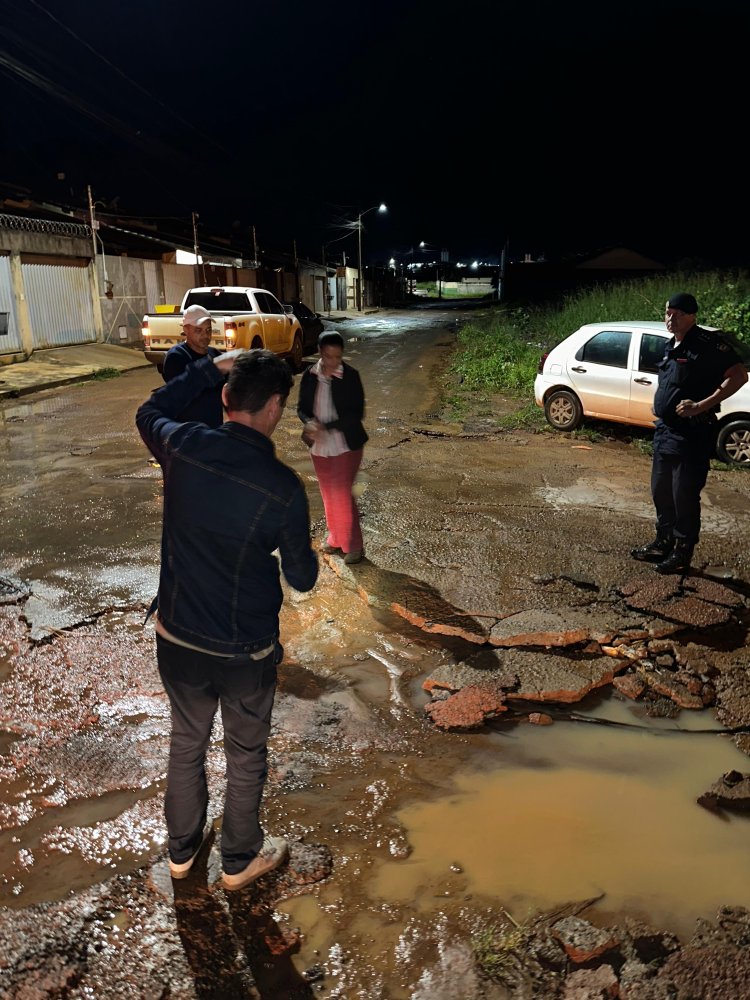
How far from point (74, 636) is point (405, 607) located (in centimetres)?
218

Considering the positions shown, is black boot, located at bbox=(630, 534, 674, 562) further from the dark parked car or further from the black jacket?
the dark parked car

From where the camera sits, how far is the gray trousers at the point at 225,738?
241 centimetres

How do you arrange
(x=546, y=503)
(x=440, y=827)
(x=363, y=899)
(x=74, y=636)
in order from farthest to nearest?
(x=546, y=503), (x=74, y=636), (x=440, y=827), (x=363, y=899)

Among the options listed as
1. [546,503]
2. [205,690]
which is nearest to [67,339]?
[546,503]

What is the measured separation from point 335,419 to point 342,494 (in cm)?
59

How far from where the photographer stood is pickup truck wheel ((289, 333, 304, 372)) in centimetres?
1747

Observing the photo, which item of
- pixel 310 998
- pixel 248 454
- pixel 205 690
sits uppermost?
pixel 248 454

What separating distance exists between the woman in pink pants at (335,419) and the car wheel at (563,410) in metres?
5.66

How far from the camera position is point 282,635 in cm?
454

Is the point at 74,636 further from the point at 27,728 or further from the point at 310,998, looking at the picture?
the point at 310,998

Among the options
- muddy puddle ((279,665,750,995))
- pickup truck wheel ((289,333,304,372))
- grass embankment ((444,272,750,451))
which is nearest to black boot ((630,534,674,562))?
muddy puddle ((279,665,750,995))

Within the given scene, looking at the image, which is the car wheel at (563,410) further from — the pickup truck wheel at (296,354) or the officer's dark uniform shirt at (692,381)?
the pickup truck wheel at (296,354)

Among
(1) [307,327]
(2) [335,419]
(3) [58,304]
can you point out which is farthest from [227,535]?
(3) [58,304]

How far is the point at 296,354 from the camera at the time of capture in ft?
58.1
